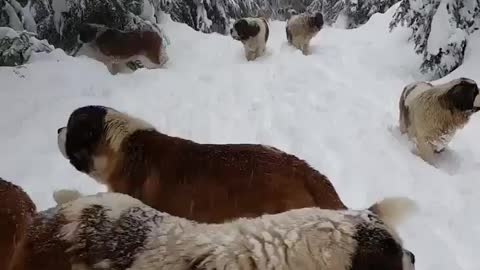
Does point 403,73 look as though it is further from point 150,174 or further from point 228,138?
point 150,174

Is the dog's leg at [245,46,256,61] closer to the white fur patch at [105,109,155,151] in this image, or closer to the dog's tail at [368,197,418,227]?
the white fur patch at [105,109,155,151]

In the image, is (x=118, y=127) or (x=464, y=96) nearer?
(x=118, y=127)

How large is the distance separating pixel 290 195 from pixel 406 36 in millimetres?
11420

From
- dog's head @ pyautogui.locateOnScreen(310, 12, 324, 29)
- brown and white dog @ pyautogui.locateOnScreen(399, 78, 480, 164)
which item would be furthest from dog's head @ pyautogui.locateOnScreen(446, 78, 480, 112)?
dog's head @ pyautogui.locateOnScreen(310, 12, 324, 29)

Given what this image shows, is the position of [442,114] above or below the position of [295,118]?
above

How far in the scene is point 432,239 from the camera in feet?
17.3

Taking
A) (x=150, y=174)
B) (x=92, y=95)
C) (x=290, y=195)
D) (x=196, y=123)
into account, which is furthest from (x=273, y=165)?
(x=92, y=95)

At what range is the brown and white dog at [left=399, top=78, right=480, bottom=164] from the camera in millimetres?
7492

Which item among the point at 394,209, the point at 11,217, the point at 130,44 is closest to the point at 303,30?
the point at 130,44

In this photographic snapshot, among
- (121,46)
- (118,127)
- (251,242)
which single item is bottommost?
(121,46)

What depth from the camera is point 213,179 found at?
411 centimetres

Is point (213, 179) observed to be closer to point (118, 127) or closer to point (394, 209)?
point (118, 127)

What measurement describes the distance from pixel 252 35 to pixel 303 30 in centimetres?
166

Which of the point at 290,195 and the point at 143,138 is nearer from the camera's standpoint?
the point at 290,195
